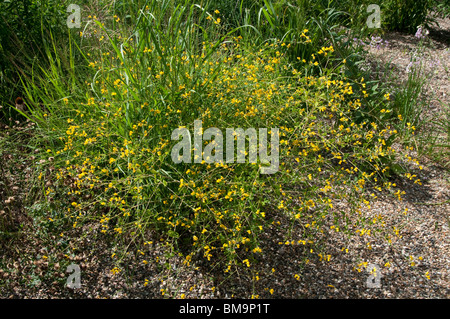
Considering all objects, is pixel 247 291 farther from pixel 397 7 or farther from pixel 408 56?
pixel 397 7

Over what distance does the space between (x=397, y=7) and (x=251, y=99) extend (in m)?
4.14

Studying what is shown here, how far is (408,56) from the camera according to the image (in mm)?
5137

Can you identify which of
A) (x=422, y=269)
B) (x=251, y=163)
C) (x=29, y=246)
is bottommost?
(x=422, y=269)

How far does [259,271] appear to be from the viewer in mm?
2561

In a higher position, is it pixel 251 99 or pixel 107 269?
pixel 251 99

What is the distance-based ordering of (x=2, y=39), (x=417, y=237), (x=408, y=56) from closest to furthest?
(x=417, y=237)
(x=2, y=39)
(x=408, y=56)

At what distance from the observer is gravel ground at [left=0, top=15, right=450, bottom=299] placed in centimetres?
242

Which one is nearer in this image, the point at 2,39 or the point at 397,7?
the point at 2,39

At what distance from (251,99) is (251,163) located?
1.64 ft

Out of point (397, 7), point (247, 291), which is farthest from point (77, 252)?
point (397, 7)

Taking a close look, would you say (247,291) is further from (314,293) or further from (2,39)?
(2,39)

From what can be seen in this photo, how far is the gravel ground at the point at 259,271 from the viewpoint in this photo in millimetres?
2424

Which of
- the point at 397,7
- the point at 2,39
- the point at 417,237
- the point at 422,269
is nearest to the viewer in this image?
the point at 422,269

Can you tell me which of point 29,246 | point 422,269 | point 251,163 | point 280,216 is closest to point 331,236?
point 280,216
